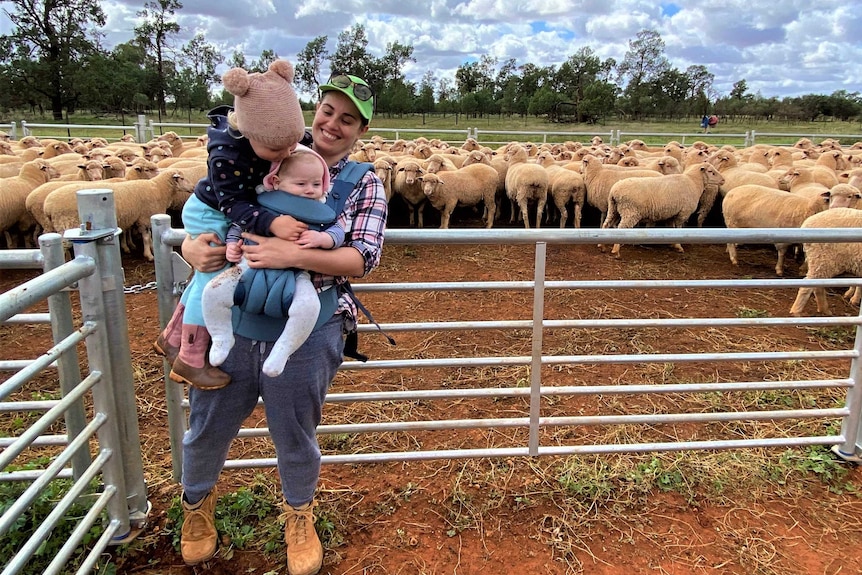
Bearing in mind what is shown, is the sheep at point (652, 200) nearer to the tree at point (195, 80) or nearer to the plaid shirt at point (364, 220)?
the plaid shirt at point (364, 220)

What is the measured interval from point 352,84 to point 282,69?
0.36m

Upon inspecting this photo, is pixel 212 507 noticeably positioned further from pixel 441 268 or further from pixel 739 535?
pixel 441 268

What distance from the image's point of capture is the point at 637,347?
18.0 ft

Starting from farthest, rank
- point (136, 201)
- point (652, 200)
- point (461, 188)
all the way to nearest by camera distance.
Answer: point (461, 188) < point (652, 200) < point (136, 201)

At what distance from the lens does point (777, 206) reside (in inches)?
323

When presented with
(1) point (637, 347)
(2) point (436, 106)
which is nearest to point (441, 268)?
(1) point (637, 347)

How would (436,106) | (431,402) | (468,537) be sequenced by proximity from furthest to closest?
(436,106) < (431,402) < (468,537)

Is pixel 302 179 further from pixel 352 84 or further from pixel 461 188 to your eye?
pixel 461 188

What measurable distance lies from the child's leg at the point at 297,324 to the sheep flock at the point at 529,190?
6235 mm

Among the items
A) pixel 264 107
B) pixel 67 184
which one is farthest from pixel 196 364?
pixel 67 184

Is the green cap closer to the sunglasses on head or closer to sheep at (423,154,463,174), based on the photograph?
the sunglasses on head

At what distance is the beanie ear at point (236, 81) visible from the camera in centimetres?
167

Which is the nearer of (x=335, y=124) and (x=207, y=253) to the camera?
(x=207, y=253)

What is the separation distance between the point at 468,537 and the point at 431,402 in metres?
1.56
